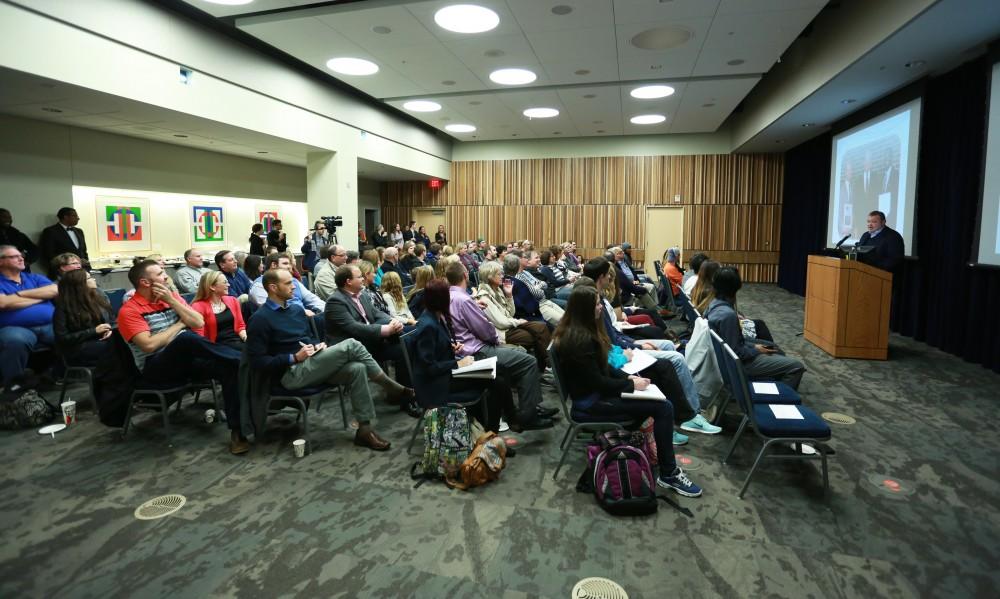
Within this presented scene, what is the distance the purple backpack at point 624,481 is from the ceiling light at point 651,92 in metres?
8.92

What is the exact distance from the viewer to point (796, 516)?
2.83 meters

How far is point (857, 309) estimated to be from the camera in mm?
6062

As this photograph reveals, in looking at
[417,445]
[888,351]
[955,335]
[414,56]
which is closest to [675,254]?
[888,351]

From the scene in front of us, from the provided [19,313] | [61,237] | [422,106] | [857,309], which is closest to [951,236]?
[857,309]

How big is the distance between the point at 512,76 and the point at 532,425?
7.34m

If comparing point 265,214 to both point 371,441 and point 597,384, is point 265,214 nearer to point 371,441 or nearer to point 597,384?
point 371,441

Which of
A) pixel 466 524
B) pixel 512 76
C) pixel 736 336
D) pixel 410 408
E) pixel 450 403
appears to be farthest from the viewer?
pixel 512 76

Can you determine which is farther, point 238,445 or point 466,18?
point 466,18

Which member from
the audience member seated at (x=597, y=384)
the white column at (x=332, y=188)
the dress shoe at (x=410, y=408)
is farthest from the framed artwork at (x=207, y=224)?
the audience member seated at (x=597, y=384)

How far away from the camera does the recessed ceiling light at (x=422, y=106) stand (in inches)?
449

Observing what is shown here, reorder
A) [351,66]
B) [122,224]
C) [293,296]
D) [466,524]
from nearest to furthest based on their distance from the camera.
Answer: [466,524] < [293,296] < [351,66] < [122,224]

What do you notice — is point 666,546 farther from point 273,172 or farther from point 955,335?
point 273,172

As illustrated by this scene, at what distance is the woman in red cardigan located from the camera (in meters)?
4.02

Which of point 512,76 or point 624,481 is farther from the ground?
point 512,76
